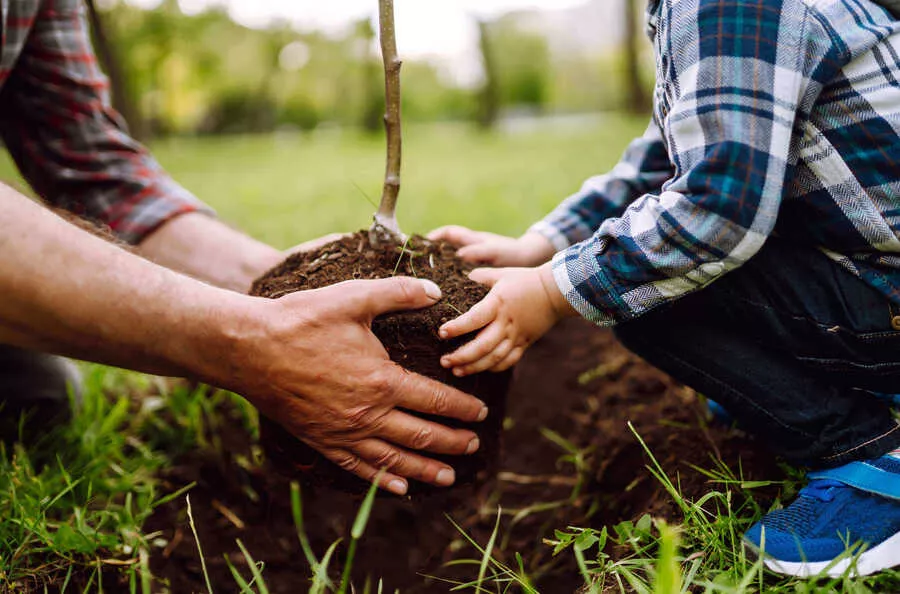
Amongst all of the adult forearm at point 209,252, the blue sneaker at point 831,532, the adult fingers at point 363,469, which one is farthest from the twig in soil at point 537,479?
the adult forearm at point 209,252

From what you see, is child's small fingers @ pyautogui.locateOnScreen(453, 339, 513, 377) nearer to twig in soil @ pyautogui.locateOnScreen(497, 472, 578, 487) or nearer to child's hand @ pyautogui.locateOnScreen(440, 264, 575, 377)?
child's hand @ pyautogui.locateOnScreen(440, 264, 575, 377)

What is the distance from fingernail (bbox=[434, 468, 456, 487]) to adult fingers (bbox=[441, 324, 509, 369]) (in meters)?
0.28

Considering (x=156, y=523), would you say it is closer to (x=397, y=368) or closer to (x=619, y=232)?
(x=397, y=368)

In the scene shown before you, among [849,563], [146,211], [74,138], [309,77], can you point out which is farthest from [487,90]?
[849,563]

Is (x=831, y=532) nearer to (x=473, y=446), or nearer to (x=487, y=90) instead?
(x=473, y=446)

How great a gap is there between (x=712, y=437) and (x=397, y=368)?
90cm

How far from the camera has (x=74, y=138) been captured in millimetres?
2248

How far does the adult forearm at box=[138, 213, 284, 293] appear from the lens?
6.80 feet

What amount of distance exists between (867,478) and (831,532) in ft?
0.52

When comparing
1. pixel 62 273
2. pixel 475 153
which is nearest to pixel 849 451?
pixel 62 273

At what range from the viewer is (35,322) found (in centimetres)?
135

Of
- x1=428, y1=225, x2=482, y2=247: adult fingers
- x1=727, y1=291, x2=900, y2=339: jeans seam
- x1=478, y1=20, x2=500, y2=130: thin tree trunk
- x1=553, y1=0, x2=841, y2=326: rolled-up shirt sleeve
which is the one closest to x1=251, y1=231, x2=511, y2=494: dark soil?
x1=428, y1=225, x2=482, y2=247: adult fingers

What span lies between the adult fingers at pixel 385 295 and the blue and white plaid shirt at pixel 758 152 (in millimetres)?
298

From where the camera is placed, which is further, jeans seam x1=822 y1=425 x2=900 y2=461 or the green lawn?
the green lawn
